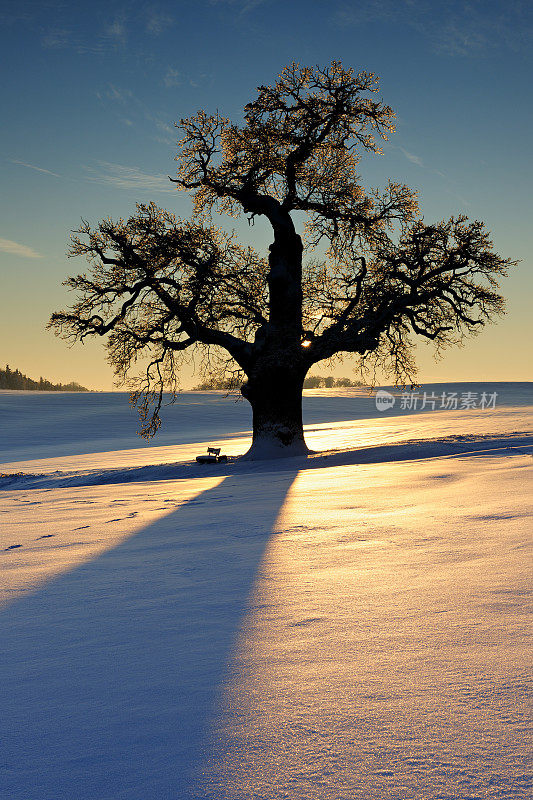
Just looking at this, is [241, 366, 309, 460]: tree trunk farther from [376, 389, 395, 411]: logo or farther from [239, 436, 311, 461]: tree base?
[376, 389, 395, 411]: logo

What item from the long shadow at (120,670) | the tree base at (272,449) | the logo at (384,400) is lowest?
the tree base at (272,449)

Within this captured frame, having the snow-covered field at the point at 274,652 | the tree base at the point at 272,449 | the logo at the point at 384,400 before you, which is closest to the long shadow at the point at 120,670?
the snow-covered field at the point at 274,652

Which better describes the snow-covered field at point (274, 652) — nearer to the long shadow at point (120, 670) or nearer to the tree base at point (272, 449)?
the long shadow at point (120, 670)

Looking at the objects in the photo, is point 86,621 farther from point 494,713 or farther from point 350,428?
point 350,428

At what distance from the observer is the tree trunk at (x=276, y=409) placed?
1559 centimetres

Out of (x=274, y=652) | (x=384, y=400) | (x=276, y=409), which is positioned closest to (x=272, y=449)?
(x=276, y=409)

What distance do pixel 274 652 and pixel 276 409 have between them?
13340mm

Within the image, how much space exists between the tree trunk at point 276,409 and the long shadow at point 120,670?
11080 mm

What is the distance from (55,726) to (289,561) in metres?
2.10

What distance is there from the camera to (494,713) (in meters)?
1.84

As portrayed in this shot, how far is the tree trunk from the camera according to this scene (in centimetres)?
1559

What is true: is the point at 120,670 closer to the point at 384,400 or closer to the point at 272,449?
the point at 272,449

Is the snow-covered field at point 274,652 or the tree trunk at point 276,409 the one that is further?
the tree trunk at point 276,409

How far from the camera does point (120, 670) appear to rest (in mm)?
2359
